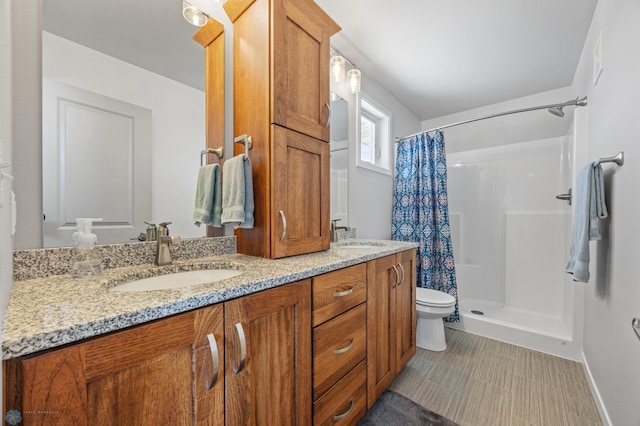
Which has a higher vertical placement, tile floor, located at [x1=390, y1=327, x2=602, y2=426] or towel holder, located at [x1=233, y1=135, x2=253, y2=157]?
towel holder, located at [x1=233, y1=135, x2=253, y2=157]

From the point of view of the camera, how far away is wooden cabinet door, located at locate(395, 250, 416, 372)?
1603 mm

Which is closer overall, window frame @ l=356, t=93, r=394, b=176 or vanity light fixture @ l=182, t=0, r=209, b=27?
vanity light fixture @ l=182, t=0, r=209, b=27

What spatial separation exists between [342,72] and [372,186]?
1015 mm

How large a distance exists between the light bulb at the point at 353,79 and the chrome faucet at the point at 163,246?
1696 millimetres

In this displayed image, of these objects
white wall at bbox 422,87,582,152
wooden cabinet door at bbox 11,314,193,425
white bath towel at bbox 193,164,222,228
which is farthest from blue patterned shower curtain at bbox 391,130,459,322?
wooden cabinet door at bbox 11,314,193,425

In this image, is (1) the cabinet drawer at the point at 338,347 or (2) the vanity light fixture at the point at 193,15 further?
(2) the vanity light fixture at the point at 193,15

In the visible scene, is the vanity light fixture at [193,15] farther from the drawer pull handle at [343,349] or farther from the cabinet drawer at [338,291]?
the drawer pull handle at [343,349]

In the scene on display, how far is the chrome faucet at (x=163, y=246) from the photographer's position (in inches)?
40.8

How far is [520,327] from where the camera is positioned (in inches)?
85.0

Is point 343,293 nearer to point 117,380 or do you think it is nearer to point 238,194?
point 238,194

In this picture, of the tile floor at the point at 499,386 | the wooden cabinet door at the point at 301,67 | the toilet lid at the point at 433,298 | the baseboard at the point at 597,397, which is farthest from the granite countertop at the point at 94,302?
the baseboard at the point at 597,397

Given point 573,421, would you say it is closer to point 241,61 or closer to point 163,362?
point 163,362

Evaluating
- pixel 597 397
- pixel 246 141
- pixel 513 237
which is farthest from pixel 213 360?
pixel 513 237

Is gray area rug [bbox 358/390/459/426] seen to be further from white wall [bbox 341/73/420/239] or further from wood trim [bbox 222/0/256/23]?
wood trim [bbox 222/0/256/23]
